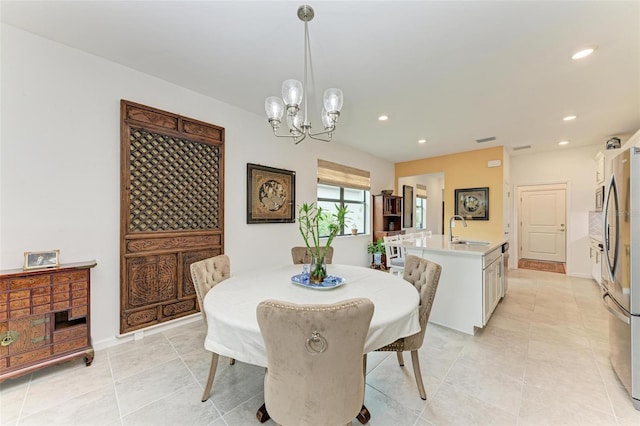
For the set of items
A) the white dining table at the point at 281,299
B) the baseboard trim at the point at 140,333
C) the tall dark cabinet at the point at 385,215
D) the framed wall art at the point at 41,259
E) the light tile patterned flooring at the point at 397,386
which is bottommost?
the light tile patterned flooring at the point at 397,386

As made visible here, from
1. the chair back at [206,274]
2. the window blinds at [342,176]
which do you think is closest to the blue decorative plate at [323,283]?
the chair back at [206,274]

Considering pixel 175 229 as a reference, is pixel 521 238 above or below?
below

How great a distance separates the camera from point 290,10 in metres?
1.71

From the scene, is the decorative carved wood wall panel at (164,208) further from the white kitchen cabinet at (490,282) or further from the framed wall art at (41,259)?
the white kitchen cabinet at (490,282)

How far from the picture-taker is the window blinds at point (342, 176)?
461cm

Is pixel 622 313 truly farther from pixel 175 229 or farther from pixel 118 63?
pixel 118 63

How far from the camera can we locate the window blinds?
182 inches

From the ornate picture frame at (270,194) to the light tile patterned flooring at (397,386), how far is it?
161 cm

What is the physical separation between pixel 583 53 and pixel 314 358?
3.17 m

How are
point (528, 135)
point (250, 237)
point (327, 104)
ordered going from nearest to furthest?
point (327, 104), point (250, 237), point (528, 135)

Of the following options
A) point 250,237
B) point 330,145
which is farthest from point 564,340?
point 330,145

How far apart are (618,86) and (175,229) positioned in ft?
16.3

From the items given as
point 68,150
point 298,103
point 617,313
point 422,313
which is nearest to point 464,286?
point 617,313

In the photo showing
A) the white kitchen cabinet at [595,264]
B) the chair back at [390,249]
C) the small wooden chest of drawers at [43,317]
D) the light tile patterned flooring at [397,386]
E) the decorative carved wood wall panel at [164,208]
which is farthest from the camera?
the white kitchen cabinet at [595,264]
